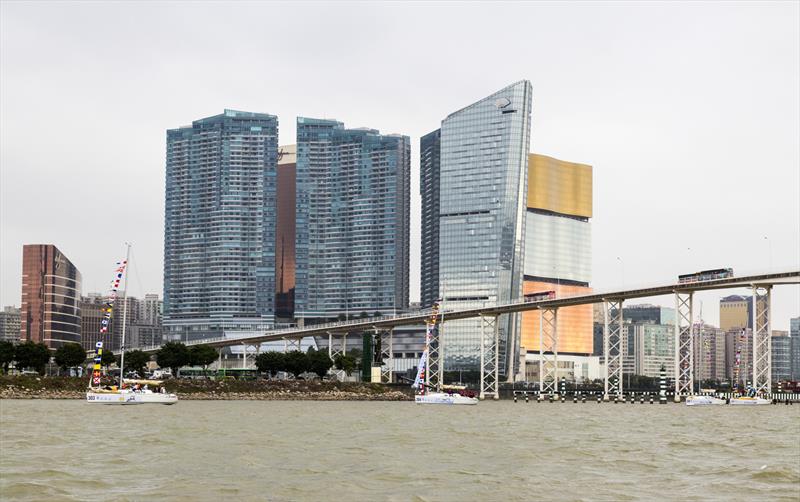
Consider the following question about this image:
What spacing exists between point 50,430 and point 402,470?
1246 inches

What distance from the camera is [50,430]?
64.0 metres

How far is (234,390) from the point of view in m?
164

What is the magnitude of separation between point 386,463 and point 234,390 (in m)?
123

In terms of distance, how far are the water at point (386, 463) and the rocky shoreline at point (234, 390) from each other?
73.6m

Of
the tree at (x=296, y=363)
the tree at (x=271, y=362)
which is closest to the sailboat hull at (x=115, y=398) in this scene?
the tree at (x=296, y=363)

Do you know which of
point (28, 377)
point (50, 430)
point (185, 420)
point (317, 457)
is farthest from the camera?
point (28, 377)

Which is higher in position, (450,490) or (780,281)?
(780,281)

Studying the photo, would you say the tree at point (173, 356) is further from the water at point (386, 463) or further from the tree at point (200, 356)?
the water at point (386, 463)

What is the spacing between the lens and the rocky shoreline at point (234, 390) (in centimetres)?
14250

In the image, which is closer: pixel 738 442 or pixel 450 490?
pixel 450 490

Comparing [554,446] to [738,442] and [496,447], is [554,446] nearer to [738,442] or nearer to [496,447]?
[496,447]

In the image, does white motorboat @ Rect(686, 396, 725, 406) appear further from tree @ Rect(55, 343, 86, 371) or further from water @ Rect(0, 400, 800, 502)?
tree @ Rect(55, 343, 86, 371)

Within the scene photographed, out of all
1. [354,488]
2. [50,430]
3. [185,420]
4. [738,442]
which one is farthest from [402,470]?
[185,420]

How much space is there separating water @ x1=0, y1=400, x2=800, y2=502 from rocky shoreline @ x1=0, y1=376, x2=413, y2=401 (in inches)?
2898
